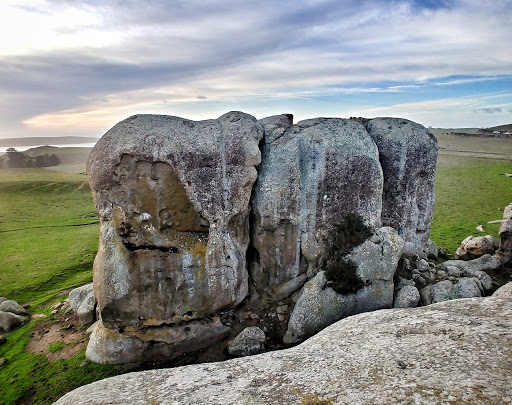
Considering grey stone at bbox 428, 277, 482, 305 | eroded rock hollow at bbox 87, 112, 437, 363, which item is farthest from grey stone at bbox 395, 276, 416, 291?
eroded rock hollow at bbox 87, 112, 437, 363

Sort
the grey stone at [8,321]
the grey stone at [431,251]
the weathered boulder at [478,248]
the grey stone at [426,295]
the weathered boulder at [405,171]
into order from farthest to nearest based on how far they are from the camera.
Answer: the weathered boulder at [478,248], the grey stone at [431,251], the grey stone at [8,321], the weathered boulder at [405,171], the grey stone at [426,295]

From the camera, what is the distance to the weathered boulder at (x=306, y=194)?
19.8m

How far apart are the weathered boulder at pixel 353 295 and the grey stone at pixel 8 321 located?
1971 cm

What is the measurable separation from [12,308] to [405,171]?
1193 inches

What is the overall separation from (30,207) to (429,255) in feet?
227

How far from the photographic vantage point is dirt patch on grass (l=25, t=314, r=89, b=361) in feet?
65.7

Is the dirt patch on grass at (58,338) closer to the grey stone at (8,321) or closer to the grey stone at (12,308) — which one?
the grey stone at (8,321)

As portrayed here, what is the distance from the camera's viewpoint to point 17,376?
18391mm

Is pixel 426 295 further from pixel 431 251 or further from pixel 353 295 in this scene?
pixel 431 251

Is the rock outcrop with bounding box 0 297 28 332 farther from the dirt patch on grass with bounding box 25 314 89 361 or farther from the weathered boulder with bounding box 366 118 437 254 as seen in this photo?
the weathered boulder with bounding box 366 118 437 254

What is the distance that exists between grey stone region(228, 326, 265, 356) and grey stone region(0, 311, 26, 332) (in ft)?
54.9

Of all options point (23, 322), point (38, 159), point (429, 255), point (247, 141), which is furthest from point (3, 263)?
→ point (38, 159)

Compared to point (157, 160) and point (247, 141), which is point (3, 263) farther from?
point (247, 141)

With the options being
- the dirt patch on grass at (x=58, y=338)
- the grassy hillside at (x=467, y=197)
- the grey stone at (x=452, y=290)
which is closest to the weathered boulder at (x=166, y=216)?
the dirt patch on grass at (x=58, y=338)
